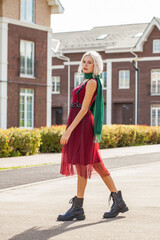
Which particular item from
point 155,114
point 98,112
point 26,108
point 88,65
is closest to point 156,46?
point 155,114

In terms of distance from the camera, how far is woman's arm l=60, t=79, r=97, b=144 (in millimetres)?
6535

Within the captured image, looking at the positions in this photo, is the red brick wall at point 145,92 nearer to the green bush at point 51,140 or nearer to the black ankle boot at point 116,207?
the green bush at point 51,140

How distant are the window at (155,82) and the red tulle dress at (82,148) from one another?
38762 millimetres

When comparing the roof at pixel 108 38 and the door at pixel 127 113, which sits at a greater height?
the roof at pixel 108 38

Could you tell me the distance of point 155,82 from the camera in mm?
45188

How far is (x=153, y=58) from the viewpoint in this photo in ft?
149

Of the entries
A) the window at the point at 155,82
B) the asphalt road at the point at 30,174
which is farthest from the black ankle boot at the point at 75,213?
the window at the point at 155,82

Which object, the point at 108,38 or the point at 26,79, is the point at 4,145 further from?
the point at 108,38

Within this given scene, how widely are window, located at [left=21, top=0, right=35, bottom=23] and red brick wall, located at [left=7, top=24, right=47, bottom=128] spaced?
0.53m

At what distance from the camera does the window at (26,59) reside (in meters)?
28.8

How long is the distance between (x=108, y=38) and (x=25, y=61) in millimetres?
19570

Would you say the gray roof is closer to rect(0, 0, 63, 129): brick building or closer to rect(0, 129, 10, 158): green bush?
rect(0, 0, 63, 129): brick building

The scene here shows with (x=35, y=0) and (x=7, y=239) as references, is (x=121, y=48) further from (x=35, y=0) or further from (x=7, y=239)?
(x=7, y=239)

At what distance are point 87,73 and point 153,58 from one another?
39.4 meters
